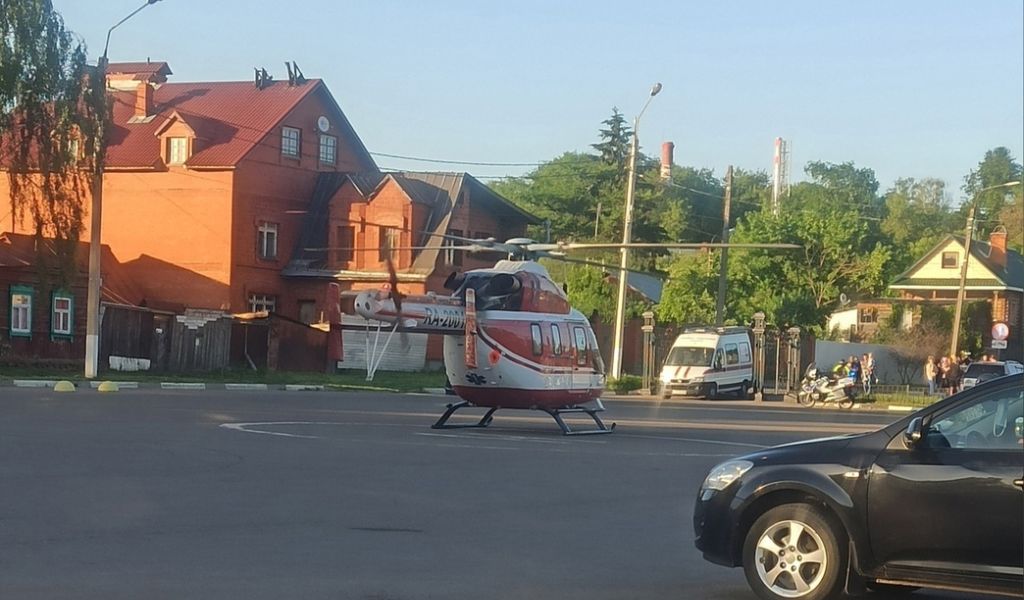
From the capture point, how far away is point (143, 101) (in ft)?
190

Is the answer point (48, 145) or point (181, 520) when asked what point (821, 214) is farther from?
point (181, 520)

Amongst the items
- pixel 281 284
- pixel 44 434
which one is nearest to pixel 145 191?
pixel 281 284

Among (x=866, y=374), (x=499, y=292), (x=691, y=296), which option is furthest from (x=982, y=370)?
(x=499, y=292)

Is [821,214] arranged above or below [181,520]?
above

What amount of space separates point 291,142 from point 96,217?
66.0ft

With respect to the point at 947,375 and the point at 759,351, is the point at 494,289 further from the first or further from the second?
the point at 947,375

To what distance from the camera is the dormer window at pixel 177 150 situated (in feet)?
177

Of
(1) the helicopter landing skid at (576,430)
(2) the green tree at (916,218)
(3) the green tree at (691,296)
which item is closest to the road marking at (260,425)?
(1) the helicopter landing skid at (576,430)

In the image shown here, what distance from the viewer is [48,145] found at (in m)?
38.4

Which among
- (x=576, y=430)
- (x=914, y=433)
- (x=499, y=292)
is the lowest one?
(x=576, y=430)

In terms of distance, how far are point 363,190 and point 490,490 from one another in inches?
1652

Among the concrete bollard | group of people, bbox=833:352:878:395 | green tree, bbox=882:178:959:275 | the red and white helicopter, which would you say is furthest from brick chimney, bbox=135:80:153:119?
green tree, bbox=882:178:959:275

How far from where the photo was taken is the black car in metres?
7.82

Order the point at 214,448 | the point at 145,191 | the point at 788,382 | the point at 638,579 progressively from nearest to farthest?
the point at 638,579, the point at 214,448, the point at 788,382, the point at 145,191
